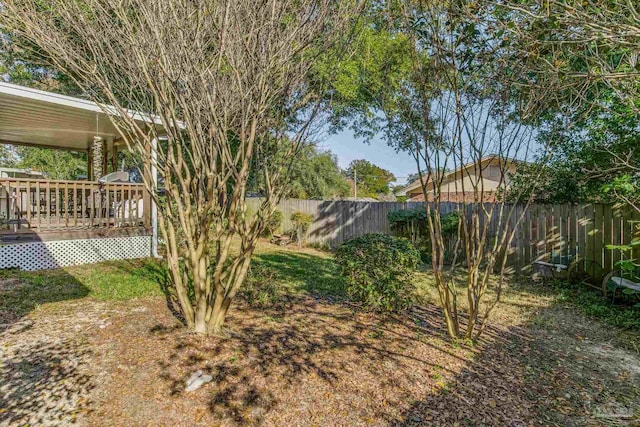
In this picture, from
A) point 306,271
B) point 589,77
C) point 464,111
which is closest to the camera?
point 589,77

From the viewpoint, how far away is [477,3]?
8.87 ft

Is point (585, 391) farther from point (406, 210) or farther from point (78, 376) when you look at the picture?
point (406, 210)

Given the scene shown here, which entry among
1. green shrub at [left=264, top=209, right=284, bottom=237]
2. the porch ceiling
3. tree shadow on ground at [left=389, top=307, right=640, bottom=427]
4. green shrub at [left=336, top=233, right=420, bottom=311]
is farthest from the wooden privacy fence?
the porch ceiling

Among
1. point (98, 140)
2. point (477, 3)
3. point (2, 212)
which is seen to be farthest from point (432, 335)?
point (2, 212)

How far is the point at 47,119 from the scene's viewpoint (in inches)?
301

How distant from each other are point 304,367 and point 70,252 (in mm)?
6304

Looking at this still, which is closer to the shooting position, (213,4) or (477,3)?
(477,3)

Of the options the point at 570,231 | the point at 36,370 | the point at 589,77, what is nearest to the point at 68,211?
the point at 36,370

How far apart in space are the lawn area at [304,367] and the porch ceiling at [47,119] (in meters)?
3.68

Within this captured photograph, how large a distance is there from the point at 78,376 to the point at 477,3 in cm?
443

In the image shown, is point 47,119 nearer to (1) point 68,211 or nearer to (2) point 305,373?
(1) point 68,211

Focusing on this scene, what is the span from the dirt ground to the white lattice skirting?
118 inches

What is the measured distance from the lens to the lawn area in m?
2.38

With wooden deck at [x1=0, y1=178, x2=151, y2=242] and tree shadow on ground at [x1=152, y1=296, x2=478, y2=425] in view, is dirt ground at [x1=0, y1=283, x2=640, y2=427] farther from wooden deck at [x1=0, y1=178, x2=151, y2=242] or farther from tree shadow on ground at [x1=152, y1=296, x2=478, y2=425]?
wooden deck at [x1=0, y1=178, x2=151, y2=242]
